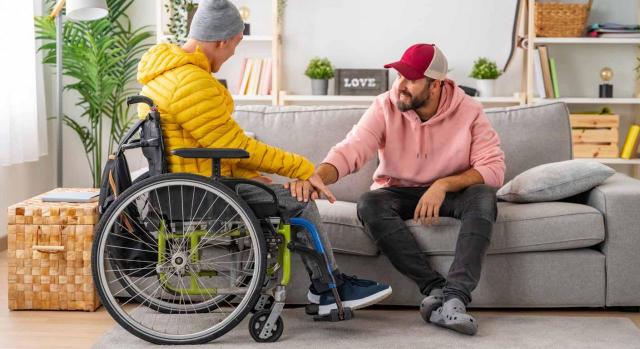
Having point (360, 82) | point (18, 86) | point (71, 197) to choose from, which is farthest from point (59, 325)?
Result: point (360, 82)

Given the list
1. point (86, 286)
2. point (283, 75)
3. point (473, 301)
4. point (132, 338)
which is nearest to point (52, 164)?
point (283, 75)

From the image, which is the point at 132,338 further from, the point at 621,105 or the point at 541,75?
the point at 621,105

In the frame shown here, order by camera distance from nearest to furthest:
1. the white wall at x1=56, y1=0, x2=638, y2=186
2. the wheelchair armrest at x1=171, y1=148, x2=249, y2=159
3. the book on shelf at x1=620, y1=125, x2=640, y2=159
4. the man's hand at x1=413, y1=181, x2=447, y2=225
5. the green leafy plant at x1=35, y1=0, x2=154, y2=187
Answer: the wheelchair armrest at x1=171, y1=148, x2=249, y2=159 < the man's hand at x1=413, y1=181, x2=447, y2=225 < the green leafy plant at x1=35, y1=0, x2=154, y2=187 < the book on shelf at x1=620, y1=125, x2=640, y2=159 < the white wall at x1=56, y1=0, x2=638, y2=186

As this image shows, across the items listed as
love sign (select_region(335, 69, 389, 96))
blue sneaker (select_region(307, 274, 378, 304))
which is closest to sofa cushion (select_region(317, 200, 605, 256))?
blue sneaker (select_region(307, 274, 378, 304))

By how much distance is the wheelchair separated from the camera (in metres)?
2.63

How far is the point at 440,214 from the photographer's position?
3162mm

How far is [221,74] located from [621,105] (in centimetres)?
237

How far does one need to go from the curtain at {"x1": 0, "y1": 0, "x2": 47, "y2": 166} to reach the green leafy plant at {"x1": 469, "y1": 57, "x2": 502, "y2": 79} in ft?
7.86

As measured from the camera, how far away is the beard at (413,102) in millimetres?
3217

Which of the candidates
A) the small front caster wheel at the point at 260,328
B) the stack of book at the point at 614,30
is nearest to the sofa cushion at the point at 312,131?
the small front caster wheel at the point at 260,328

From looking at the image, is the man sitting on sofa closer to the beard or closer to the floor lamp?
the beard

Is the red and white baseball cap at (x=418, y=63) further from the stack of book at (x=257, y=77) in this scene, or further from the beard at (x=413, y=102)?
the stack of book at (x=257, y=77)

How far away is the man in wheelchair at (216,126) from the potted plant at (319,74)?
2.25 m

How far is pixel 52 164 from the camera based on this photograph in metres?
5.20
